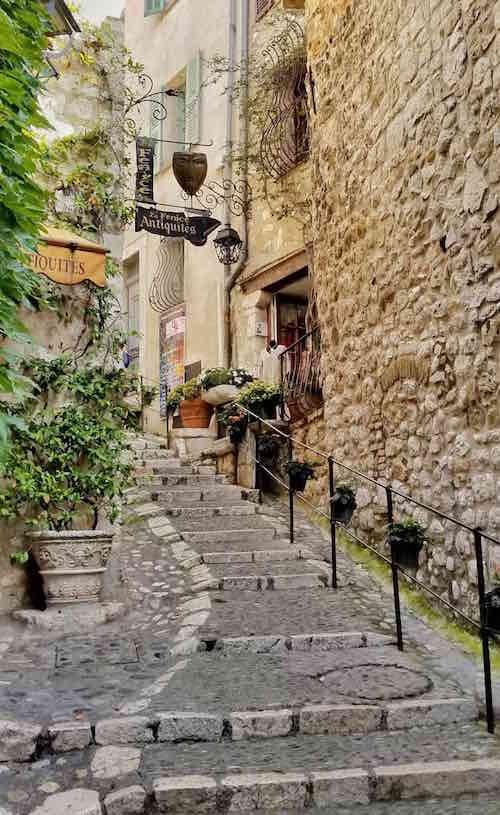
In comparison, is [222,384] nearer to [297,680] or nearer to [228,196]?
[228,196]

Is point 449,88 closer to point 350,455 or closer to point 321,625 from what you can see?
point 350,455

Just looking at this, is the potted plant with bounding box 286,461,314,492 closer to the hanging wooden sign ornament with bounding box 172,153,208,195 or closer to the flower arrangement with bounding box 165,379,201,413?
the flower arrangement with bounding box 165,379,201,413

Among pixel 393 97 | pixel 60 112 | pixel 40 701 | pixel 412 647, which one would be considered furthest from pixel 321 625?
pixel 60 112

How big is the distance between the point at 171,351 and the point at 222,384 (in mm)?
3753

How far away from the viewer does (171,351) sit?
13.2 m

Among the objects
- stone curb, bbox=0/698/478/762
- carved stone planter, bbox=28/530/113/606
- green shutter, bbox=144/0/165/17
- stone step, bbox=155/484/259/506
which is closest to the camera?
stone curb, bbox=0/698/478/762

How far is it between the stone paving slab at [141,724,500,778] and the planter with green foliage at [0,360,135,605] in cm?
211

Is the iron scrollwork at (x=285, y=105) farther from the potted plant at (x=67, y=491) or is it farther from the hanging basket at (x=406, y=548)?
the hanging basket at (x=406, y=548)

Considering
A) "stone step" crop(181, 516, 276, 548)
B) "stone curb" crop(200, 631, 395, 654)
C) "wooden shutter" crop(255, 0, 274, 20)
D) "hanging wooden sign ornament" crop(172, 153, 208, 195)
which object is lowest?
"stone curb" crop(200, 631, 395, 654)

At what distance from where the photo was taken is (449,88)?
483 centimetres

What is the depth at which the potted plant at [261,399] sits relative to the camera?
343 inches

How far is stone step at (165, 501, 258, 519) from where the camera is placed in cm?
728

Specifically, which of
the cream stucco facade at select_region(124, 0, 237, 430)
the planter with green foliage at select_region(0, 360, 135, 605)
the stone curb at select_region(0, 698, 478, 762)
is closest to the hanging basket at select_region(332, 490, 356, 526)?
the planter with green foliage at select_region(0, 360, 135, 605)

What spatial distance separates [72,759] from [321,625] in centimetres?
199
